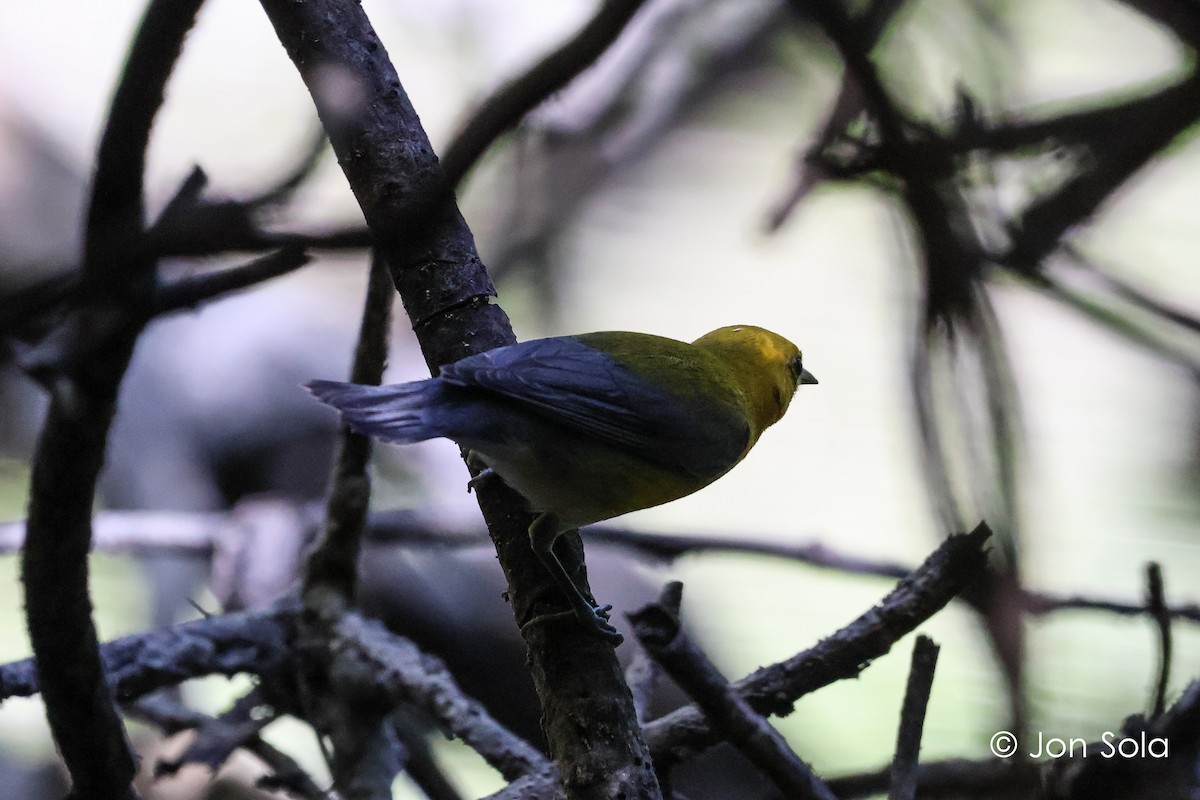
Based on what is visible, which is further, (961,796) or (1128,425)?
(1128,425)

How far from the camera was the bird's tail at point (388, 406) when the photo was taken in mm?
2094

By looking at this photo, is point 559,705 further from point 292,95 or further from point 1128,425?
point 292,95

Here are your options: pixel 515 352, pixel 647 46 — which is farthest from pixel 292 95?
pixel 515 352

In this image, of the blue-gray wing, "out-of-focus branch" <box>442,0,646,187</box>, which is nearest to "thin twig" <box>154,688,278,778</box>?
the blue-gray wing

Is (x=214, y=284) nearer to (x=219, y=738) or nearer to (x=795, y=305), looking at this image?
(x=219, y=738)

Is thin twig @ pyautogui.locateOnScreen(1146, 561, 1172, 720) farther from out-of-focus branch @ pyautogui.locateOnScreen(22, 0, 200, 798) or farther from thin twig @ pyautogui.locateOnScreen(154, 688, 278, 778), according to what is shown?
thin twig @ pyautogui.locateOnScreen(154, 688, 278, 778)

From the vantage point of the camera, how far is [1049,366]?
3299mm

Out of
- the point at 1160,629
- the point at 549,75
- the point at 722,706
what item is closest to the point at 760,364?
the point at 722,706

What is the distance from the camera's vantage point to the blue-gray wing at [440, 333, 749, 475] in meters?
2.29

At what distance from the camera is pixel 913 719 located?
1.92 m

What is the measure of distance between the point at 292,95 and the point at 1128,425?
166 inches

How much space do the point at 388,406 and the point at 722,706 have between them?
0.87 metres

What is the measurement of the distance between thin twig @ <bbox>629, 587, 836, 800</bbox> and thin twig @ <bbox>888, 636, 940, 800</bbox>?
137 mm

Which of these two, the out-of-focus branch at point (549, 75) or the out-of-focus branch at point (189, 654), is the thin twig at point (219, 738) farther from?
the out-of-focus branch at point (549, 75)
